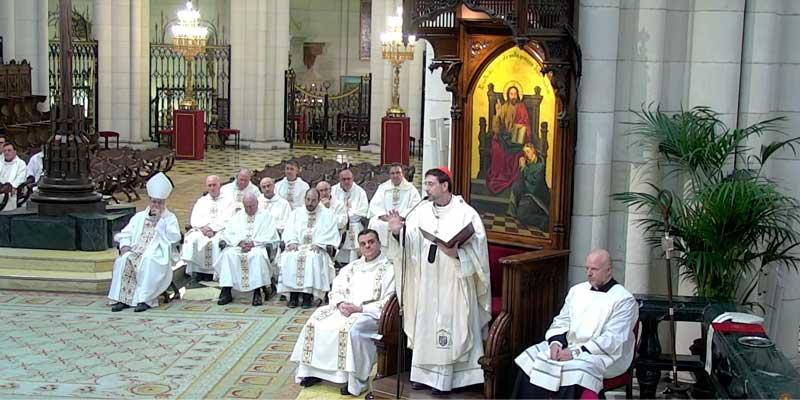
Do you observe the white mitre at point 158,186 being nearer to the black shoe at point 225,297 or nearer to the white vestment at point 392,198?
the black shoe at point 225,297

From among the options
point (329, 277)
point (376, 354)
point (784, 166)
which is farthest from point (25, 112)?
point (784, 166)

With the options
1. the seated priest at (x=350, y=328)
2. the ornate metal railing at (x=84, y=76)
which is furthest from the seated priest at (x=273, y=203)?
the ornate metal railing at (x=84, y=76)

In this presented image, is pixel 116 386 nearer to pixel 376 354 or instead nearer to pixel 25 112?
pixel 376 354

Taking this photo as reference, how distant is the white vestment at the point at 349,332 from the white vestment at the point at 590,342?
1645 millimetres

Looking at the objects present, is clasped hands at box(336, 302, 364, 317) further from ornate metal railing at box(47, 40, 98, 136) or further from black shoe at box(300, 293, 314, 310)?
ornate metal railing at box(47, 40, 98, 136)

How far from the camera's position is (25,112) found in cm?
2261

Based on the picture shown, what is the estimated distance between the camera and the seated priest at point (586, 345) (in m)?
7.20

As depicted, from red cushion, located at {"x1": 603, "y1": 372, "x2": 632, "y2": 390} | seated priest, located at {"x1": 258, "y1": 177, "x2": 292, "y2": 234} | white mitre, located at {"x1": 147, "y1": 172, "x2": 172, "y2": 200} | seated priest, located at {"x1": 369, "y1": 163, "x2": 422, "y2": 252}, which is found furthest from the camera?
seated priest, located at {"x1": 369, "y1": 163, "x2": 422, "y2": 252}

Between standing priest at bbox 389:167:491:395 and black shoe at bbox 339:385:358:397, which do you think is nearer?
standing priest at bbox 389:167:491:395

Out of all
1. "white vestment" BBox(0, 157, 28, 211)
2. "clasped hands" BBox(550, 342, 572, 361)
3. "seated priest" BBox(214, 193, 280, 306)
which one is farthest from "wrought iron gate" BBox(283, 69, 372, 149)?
"clasped hands" BBox(550, 342, 572, 361)

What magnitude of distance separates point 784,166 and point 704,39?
4.02ft

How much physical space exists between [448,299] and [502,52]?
2.13 m

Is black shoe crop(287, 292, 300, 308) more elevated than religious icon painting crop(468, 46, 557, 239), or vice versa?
religious icon painting crop(468, 46, 557, 239)

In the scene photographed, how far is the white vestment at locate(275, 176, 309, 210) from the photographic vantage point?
579 inches
